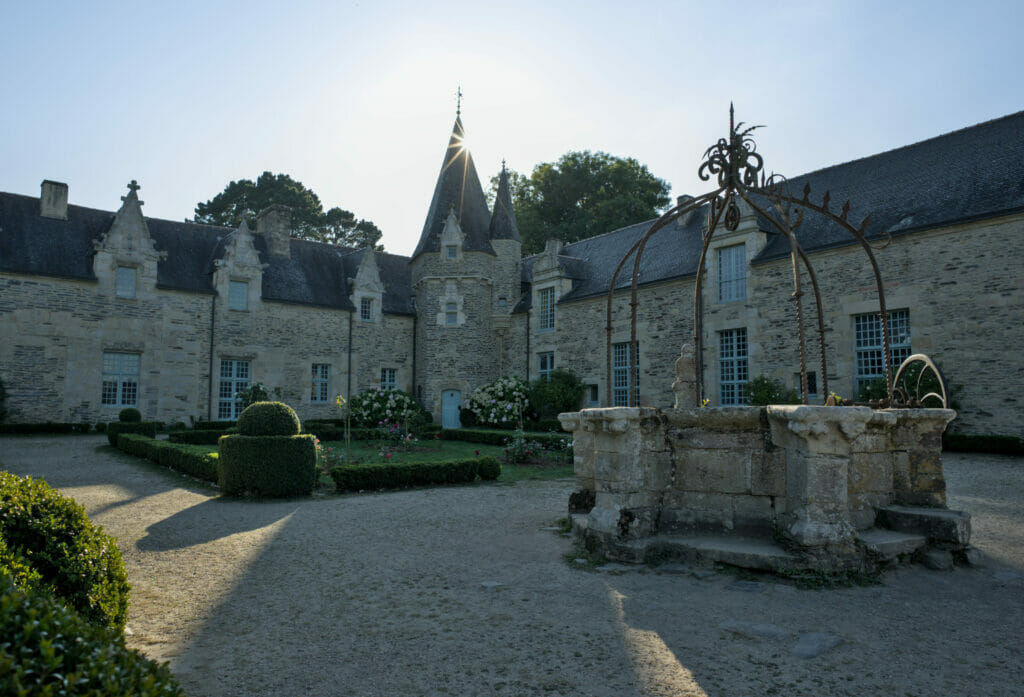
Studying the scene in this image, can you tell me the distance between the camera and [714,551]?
524 cm

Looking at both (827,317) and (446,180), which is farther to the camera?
(446,180)

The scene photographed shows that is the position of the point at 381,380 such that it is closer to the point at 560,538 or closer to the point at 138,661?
the point at 560,538

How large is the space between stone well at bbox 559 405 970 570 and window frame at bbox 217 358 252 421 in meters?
18.5

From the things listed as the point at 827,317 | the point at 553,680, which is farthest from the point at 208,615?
the point at 827,317

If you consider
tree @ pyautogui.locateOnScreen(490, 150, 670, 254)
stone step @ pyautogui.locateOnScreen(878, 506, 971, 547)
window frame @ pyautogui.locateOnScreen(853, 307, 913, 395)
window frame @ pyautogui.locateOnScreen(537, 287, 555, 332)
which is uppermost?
tree @ pyautogui.locateOnScreen(490, 150, 670, 254)

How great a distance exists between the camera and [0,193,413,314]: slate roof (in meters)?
19.0

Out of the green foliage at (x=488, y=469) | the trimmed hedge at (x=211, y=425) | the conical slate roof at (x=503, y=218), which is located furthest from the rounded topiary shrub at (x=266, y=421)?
the conical slate roof at (x=503, y=218)

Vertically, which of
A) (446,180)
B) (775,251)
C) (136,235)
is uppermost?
(446,180)

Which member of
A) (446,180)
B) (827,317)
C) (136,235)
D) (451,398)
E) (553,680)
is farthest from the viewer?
(446,180)

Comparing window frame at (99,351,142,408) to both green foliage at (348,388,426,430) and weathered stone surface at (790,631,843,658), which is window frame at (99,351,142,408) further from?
Result: weathered stone surface at (790,631,843,658)

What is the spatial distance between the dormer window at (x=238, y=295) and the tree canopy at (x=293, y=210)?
15.1 meters

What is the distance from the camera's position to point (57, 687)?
1632 millimetres

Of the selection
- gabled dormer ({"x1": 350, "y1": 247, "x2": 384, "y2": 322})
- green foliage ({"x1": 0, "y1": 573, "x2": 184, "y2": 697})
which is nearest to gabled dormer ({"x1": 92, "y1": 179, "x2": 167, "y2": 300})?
gabled dormer ({"x1": 350, "y1": 247, "x2": 384, "y2": 322})

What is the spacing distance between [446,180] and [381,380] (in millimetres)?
8664
